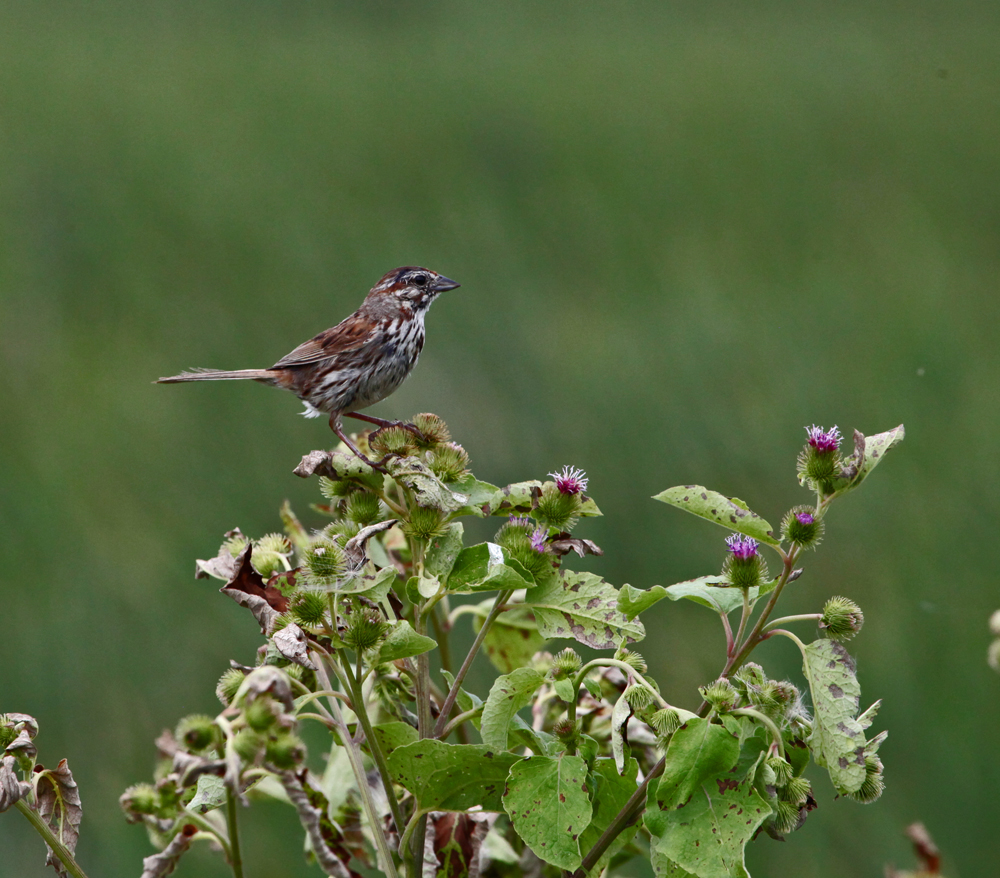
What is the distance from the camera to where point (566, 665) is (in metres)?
1.57

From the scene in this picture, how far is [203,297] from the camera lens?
24.2 ft

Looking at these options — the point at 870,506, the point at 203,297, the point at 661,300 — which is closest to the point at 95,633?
the point at 203,297

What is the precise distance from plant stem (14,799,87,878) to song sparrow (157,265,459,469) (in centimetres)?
165

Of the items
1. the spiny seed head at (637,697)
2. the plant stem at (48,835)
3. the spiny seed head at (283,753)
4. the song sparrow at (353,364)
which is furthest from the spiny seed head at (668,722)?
the song sparrow at (353,364)

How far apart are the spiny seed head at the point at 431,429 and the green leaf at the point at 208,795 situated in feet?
2.07

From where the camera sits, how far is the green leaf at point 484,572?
147 centimetres

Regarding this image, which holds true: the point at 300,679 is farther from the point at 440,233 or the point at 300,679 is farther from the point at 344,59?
the point at 344,59

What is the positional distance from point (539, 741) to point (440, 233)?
6.48 metres

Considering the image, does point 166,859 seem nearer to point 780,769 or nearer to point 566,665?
point 566,665

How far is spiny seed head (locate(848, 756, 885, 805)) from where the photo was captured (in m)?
1.53

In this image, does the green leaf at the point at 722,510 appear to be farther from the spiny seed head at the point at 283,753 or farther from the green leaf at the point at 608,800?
the spiny seed head at the point at 283,753

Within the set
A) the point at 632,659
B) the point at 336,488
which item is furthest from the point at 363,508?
the point at 632,659

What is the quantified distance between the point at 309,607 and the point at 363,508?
1.03 ft

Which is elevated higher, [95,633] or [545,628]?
[545,628]
